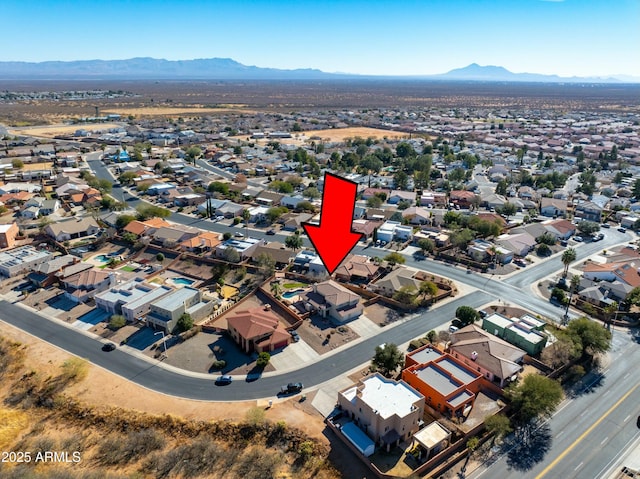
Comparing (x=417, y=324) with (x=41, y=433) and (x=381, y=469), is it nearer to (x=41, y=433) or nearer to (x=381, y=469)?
(x=381, y=469)

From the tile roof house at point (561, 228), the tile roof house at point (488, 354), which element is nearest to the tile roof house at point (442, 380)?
the tile roof house at point (488, 354)

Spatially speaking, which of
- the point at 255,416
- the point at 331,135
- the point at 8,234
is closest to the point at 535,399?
the point at 255,416

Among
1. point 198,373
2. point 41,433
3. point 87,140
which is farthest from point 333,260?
point 87,140

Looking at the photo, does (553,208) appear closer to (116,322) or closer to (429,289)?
(429,289)

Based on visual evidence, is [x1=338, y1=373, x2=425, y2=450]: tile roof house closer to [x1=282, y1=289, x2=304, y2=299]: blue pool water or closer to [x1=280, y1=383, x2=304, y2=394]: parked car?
[x1=280, y1=383, x2=304, y2=394]: parked car

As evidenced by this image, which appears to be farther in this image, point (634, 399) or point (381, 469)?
point (634, 399)

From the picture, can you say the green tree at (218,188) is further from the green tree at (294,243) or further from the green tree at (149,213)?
the green tree at (294,243)
